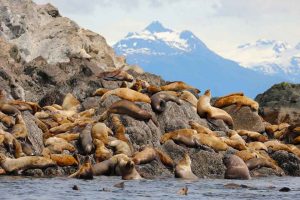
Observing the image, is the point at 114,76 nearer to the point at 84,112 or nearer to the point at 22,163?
the point at 84,112

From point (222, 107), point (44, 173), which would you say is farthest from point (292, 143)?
point (44, 173)

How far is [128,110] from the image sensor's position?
27953 mm

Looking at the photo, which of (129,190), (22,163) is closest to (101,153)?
(22,163)

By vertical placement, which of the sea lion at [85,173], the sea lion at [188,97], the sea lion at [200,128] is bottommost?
the sea lion at [85,173]

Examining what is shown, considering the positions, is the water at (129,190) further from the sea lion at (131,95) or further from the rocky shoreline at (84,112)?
the sea lion at (131,95)

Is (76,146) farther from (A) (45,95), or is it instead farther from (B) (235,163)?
(A) (45,95)

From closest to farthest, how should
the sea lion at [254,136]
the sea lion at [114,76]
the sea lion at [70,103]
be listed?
the sea lion at [254,136] → the sea lion at [70,103] → the sea lion at [114,76]

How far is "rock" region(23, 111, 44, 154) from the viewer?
26.1 meters

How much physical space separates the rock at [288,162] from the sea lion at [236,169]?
12.2 ft

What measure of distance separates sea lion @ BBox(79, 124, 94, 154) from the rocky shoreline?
9cm

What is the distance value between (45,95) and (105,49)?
16.7 meters

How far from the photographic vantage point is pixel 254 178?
88.0ft

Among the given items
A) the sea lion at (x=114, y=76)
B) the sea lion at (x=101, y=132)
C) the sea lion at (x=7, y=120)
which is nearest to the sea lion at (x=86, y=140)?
the sea lion at (x=101, y=132)

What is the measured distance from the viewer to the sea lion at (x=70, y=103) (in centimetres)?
3481
